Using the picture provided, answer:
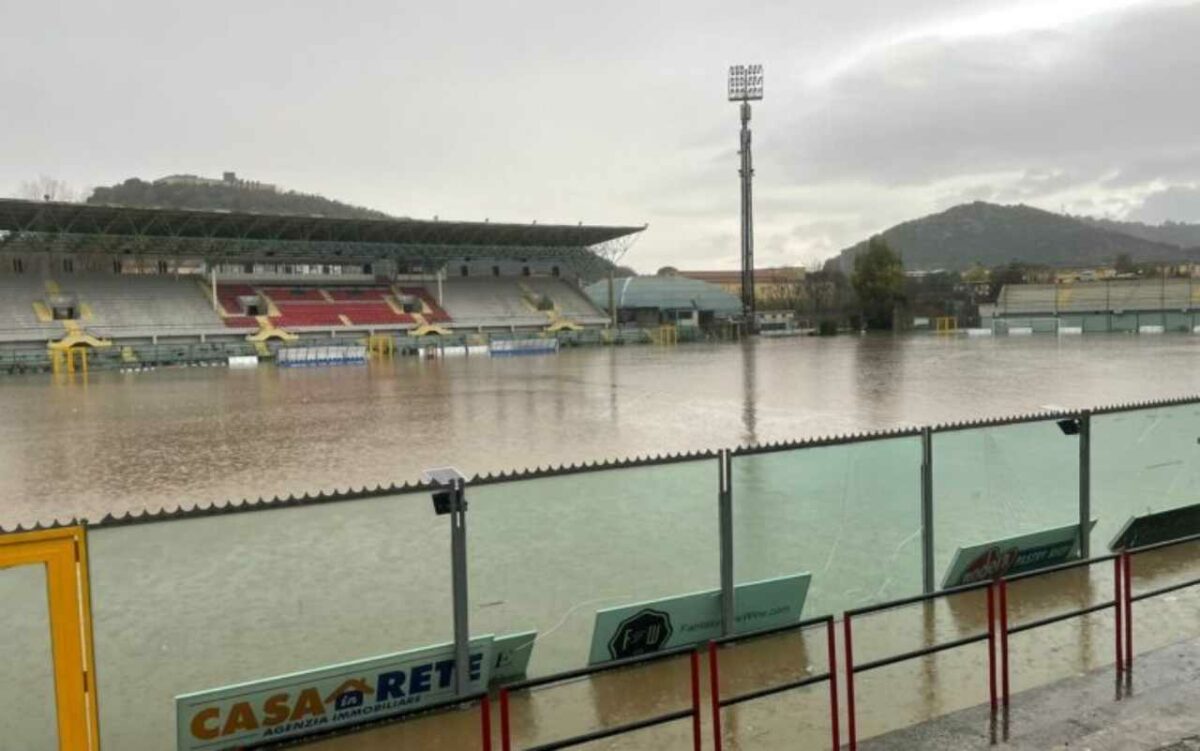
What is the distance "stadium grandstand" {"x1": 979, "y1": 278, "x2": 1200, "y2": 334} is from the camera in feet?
275

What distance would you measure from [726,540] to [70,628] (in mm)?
4474

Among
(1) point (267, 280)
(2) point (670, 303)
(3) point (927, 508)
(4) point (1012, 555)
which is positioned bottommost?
(4) point (1012, 555)

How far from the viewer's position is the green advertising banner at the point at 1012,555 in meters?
8.13

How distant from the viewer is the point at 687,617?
22.9 feet

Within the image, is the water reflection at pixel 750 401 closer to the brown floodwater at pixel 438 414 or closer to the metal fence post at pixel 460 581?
the brown floodwater at pixel 438 414

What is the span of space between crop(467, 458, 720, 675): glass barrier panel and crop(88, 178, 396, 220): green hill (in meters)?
91.2

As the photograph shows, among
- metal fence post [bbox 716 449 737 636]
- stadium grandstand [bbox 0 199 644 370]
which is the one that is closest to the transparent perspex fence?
metal fence post [bbox 716 449 737 636]

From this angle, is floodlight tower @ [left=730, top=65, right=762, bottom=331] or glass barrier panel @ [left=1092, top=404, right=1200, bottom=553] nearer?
glass barrier panel @ [left=1092, top=404, right=1200, bottom=553]

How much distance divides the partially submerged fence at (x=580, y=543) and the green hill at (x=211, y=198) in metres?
90.9

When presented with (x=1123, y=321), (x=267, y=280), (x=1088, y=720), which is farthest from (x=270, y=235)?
(x=1123, y=321)

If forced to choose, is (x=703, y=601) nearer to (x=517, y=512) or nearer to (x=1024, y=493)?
(x=517, y=512)

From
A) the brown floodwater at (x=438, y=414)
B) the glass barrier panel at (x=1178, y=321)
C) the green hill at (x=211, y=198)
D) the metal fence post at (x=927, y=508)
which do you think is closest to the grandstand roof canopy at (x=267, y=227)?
the brown floodwater at (x=438, y=414)

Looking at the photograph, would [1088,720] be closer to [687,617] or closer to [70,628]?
[687,617]

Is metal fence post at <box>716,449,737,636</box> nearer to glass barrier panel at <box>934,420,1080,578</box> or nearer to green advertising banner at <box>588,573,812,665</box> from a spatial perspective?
green advertising banner at <box>588,573,812,665</box>
